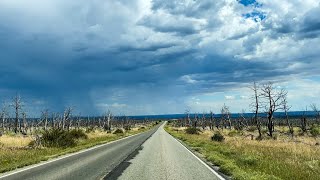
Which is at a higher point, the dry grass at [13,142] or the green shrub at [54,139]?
the green shrub at [54,139]

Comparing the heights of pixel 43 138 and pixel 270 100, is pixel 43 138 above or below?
below

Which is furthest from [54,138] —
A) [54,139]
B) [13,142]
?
[13,142]

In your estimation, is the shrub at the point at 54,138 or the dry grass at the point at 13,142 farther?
the dry grass at the point at 13,142

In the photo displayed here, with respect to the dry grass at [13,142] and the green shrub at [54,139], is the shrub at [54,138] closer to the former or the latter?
the green shrub at [54,139]

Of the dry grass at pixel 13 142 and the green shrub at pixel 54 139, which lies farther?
the dry grass at pixel 13 142

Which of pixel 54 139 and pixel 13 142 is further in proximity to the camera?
pixel 13 142

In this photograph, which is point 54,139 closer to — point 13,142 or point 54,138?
point 54,138

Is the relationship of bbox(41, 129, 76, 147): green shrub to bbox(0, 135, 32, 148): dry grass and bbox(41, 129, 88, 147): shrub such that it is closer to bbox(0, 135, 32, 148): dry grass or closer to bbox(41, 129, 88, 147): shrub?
bbox(41, 129, 88, 147): shrub

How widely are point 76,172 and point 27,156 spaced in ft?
26.4

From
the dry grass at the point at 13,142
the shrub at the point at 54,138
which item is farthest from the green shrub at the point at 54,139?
the dry grass at the point at 13,142

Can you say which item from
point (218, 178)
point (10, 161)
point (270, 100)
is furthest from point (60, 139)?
point (270, 100)

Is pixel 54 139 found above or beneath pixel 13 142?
above

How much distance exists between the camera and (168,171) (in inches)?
557

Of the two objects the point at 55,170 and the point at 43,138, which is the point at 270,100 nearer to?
the point at 43,138
